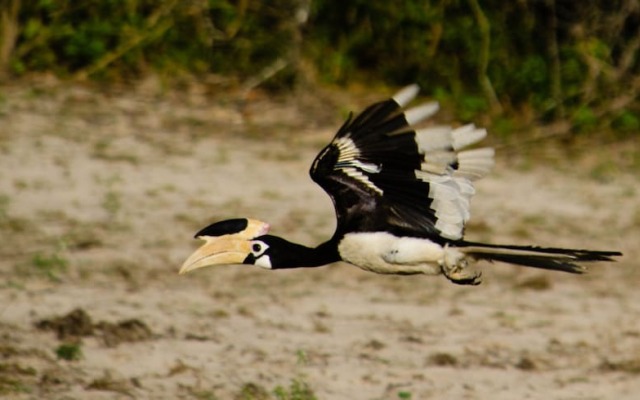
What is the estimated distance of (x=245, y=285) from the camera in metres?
7.36

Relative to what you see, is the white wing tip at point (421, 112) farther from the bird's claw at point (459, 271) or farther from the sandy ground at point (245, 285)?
the sandy ground at point (245, 285)

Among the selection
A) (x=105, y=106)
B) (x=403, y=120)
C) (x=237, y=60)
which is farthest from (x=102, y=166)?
(x=403, y=120)

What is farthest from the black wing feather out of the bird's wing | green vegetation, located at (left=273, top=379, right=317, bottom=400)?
green vegetation, located at (left=273, top=379, right=317, bottom=400)

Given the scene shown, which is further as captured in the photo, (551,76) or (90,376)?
(551,76)

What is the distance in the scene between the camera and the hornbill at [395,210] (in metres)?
4.55

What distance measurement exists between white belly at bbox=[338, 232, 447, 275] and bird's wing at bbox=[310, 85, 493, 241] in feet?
0.13

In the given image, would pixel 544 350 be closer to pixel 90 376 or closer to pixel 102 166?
pixel 90 376

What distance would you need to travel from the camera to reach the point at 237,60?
10359 millimetres

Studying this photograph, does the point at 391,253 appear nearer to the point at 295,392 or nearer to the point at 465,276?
the point at 465,276

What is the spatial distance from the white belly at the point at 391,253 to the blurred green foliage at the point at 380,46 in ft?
16.8

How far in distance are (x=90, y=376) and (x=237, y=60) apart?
4546mm

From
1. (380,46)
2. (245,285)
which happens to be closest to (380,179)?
(245,285)

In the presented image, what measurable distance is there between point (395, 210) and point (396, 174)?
128 mm

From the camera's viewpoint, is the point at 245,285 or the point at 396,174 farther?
the point at 245,285
